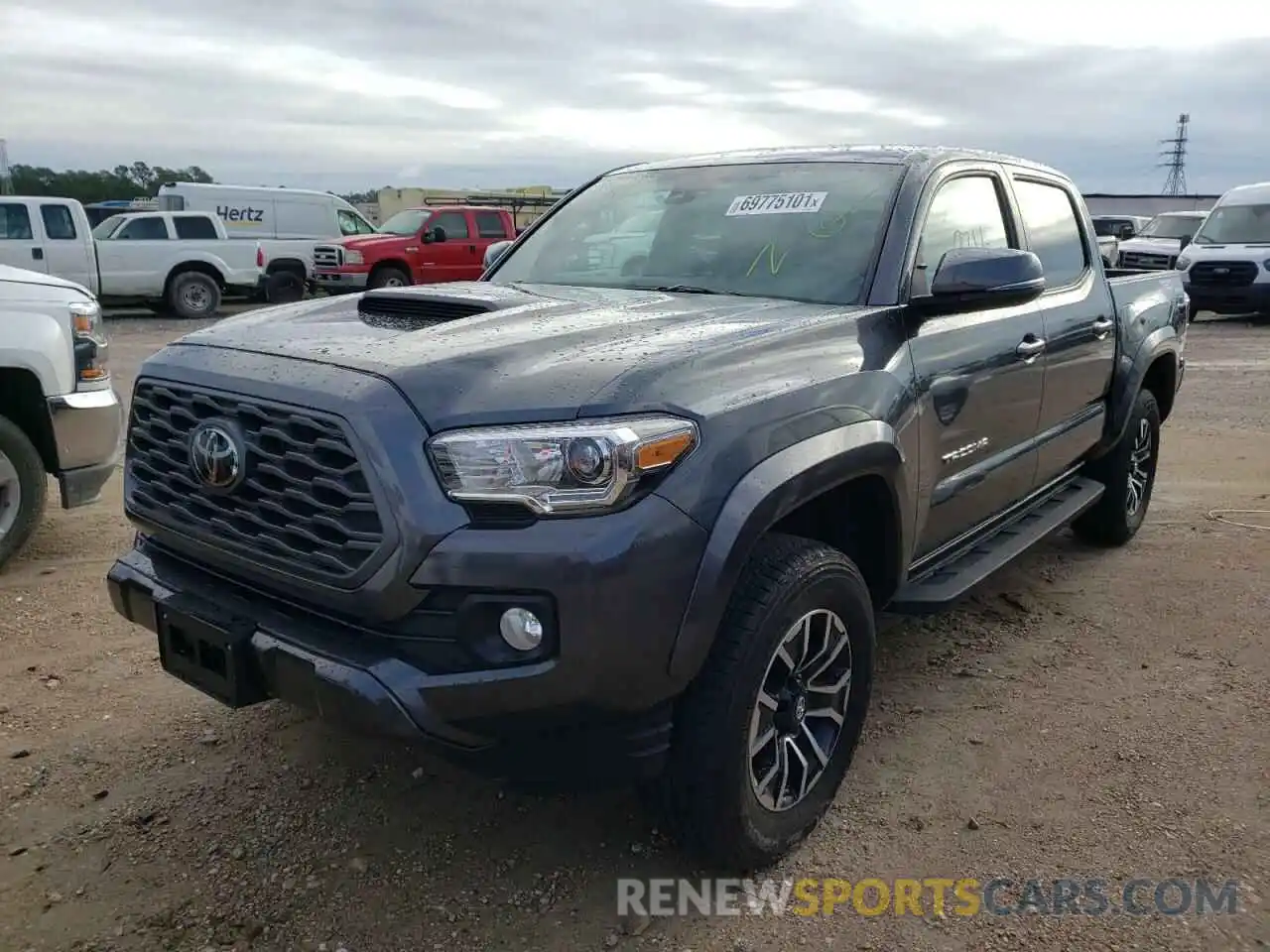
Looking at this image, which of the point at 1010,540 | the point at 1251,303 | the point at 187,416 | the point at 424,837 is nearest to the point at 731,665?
the point at 424,837

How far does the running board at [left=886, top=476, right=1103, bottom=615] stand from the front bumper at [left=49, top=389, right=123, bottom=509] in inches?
146

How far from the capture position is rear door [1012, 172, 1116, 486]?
4.12 metres

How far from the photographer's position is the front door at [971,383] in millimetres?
3189

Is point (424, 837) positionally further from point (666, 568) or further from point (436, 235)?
point (436, 235)

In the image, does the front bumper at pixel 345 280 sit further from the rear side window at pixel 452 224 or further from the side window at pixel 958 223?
the side window at pixel 958 223

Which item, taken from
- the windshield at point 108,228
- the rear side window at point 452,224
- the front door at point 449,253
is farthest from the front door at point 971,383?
the rear side window at point 452,224

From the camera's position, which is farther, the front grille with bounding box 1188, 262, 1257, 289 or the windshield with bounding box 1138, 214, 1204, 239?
the windshield with bounding box 1138, 214, 1204, 239

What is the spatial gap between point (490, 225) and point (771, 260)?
56.6ft

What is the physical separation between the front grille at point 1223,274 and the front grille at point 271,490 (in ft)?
56.3

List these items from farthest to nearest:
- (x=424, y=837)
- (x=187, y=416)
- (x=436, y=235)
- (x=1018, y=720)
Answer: (x=436, y=235) < (x=1018, y=720) < (x=424, y=837) < (x=187, y=416)

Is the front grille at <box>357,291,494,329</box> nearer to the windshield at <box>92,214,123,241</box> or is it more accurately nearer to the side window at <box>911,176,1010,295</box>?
the side window at <box>911,176,1010,295</box>

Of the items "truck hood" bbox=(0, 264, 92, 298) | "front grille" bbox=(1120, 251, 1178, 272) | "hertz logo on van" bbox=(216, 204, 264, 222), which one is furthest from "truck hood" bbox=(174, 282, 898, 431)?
"front grille" bbox=(1120, 251, 1178, 272)

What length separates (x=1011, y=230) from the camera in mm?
4090

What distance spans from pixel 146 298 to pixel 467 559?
1713 cm
